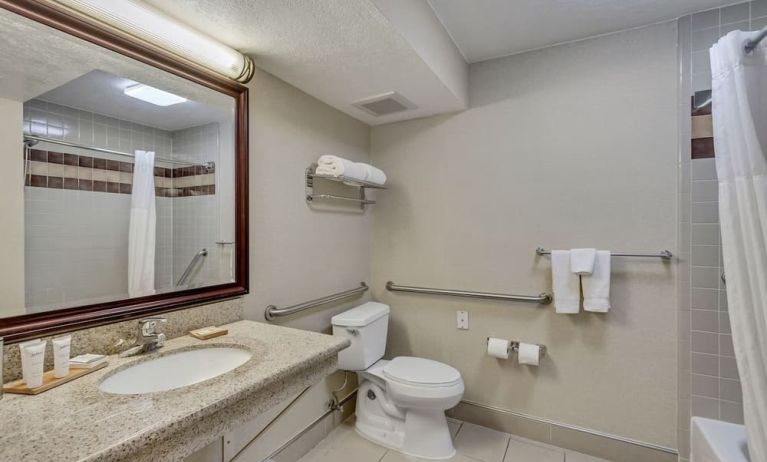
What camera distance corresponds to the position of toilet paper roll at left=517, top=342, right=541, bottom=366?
1886 millimetres

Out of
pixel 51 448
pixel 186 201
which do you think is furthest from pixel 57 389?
pixel 186 201

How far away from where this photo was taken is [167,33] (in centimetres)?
120

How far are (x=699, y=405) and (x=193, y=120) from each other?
2670 mm

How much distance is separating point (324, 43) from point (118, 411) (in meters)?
1.42

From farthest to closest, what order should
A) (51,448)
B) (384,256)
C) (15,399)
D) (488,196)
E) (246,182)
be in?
(384,256), (488,196), (246,182), (15,399), (51,448)

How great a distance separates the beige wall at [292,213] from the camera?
1.64m

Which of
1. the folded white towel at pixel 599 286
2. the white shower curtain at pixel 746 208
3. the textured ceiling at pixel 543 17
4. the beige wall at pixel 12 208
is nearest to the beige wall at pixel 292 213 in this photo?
the beige wall at pixel 12 208

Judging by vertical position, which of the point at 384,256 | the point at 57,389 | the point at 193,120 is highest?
the point at 193,120

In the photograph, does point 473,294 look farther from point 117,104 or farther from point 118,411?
point 117,104

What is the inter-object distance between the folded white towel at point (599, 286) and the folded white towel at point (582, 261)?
39 mm

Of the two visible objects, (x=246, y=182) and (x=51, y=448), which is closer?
(x=51, y=448)

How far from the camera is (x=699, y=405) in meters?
1.61

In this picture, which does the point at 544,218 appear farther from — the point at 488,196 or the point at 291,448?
the point at 291,448

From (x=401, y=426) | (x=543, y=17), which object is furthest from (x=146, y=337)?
(x=543, y=17)
